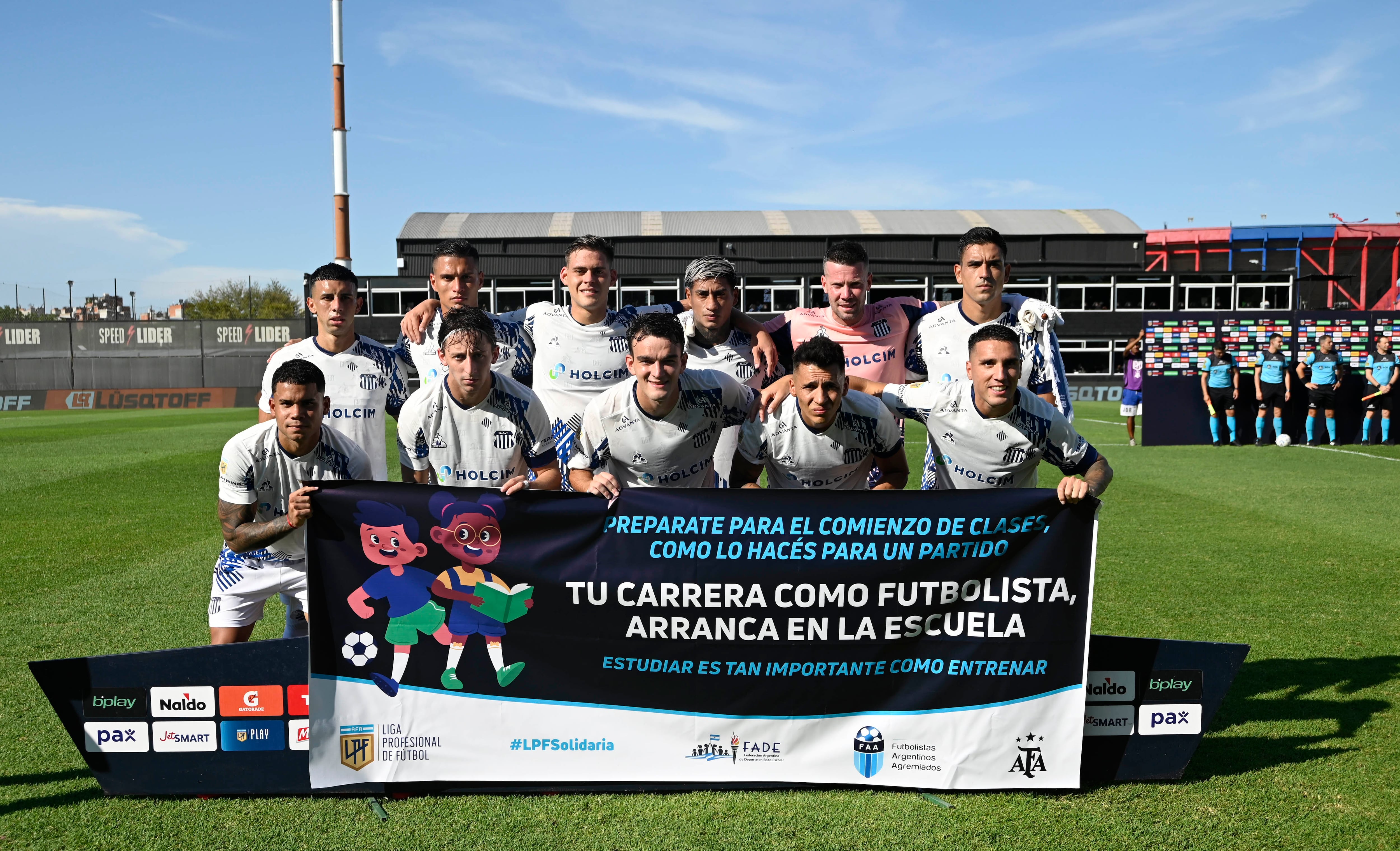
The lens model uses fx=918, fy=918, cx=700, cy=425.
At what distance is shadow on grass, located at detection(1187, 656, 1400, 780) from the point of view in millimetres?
4316

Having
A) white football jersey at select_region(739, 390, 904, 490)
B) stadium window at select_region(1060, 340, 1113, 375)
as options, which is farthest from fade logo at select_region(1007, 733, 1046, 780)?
stadium window at select_region(1060, 340, 1113, 375)

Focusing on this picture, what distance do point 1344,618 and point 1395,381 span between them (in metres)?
15.8

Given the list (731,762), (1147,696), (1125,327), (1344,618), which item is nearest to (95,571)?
(731,762)

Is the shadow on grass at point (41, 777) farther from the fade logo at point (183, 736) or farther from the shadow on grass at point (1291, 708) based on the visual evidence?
the shadow on grass at point (1291, 708)

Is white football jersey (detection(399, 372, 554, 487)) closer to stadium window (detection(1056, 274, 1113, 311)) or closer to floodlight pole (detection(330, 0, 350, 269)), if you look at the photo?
floodlight pole (detection(330, 0, 350, 269))

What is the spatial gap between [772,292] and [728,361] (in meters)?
33.4

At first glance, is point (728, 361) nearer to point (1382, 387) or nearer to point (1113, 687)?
point (1113, 687)

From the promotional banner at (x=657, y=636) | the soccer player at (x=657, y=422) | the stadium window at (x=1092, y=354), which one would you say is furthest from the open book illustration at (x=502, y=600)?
the stadium window at (x=1092, y=354)

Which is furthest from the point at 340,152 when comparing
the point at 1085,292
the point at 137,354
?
the point at 1085,292

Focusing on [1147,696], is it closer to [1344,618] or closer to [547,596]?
[547,596]

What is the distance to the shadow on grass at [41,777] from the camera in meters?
3.99

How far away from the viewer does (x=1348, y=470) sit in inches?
580

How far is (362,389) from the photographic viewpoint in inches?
214

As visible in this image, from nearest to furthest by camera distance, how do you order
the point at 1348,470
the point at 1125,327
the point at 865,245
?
the point at 1348,470 → the point at 1125,327 → the point at 865,245
